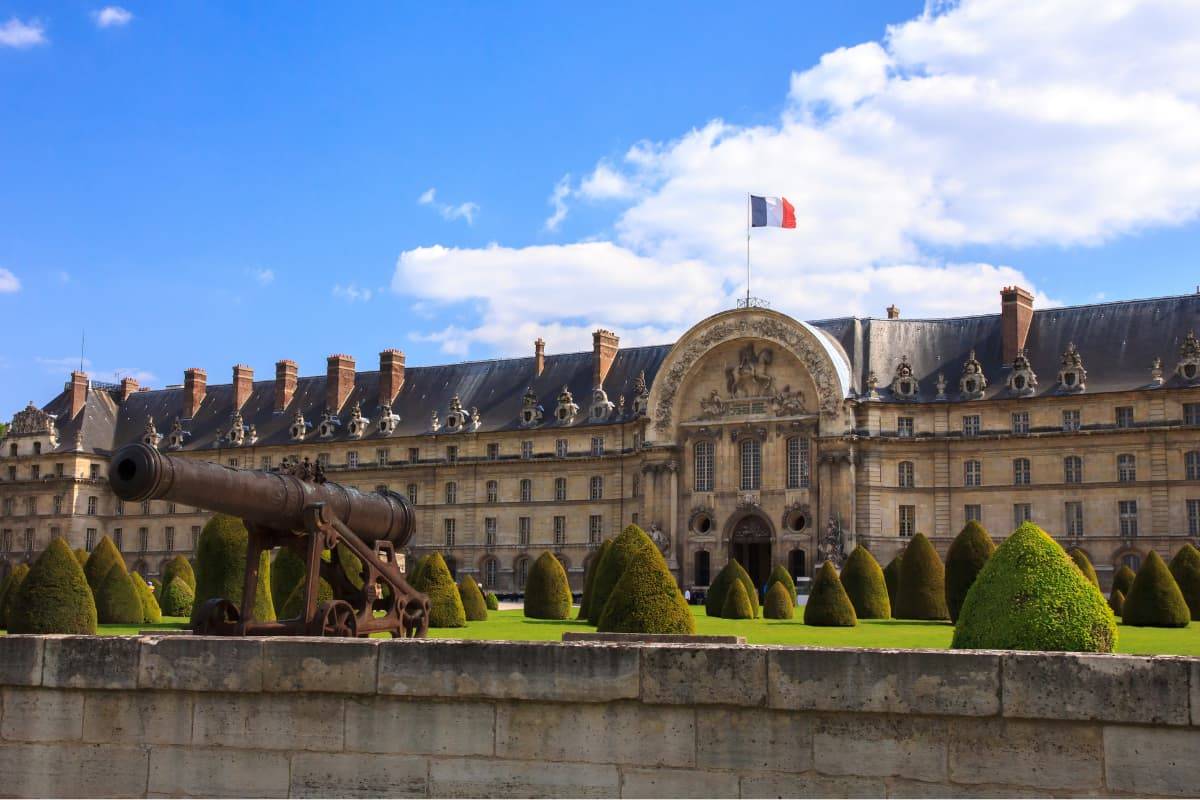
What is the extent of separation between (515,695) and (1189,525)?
46.0 m

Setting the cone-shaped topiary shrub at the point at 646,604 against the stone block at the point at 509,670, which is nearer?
the stone block at the point at 509,670

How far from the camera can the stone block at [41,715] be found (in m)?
10.3

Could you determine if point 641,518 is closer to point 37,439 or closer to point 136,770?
point 37,439

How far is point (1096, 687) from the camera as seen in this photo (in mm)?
8328

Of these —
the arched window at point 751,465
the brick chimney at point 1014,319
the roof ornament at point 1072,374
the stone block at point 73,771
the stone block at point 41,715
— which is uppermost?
the brick chimney at point 1014,319

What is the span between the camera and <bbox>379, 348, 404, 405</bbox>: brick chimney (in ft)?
231

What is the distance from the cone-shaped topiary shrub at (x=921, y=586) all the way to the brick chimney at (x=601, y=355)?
1216 inches

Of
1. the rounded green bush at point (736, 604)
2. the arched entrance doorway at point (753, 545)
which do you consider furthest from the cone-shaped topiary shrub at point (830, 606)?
the arched entrance doorway at point (753, 545)

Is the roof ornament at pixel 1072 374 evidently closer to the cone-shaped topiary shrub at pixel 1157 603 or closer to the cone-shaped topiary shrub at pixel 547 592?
the cone-shaped topiary shrub at pixel 1157 603

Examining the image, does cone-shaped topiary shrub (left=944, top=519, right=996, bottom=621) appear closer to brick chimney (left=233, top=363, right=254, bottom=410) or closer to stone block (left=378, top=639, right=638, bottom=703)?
stone block (left=378, top=639, right=638, bottom=703)

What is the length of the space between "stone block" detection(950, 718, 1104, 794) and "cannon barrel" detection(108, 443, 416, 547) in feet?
24.0

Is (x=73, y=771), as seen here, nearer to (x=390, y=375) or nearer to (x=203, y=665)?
(x=203, y=665)

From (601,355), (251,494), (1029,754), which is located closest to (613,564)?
(251,494)

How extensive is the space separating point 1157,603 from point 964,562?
16.7ft
